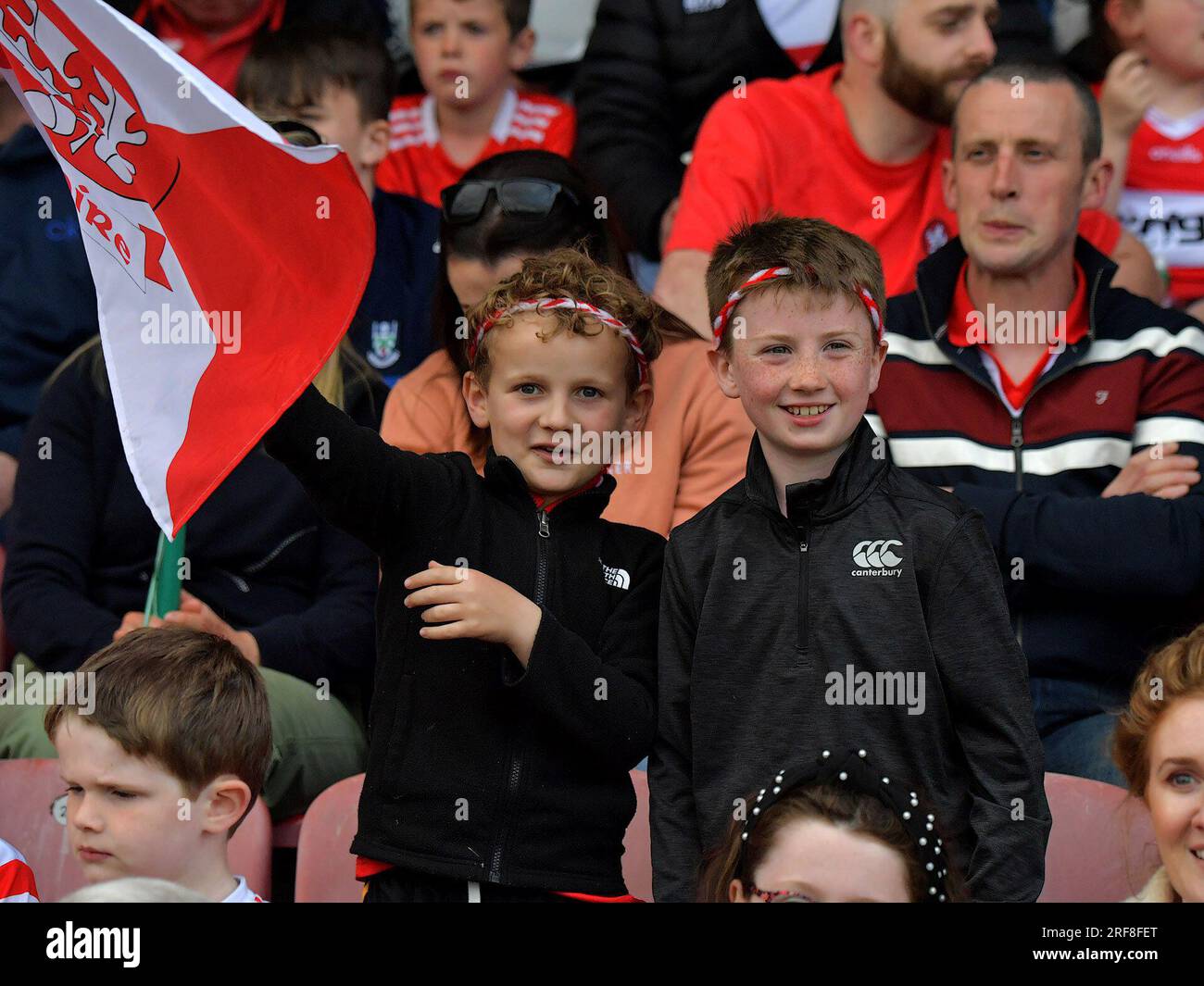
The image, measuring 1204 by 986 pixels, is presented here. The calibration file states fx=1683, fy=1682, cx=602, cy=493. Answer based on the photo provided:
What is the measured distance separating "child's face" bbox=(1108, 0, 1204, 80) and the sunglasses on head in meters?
1.98

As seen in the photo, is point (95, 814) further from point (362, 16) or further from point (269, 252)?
point (362, 16)

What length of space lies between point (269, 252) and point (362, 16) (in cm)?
284

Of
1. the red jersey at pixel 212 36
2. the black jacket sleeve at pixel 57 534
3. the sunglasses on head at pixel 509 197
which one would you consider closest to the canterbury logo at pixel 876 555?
the sunglasses on head at pixel 509 197

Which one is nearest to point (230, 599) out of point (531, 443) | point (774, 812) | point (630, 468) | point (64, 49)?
point (630, 468)

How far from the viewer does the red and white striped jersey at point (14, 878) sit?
8.34 ft

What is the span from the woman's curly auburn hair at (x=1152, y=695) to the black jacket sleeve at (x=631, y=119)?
228 centimetres

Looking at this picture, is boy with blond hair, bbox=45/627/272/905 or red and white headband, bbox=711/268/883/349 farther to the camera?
red and white headband, bbox=711/268/883/349

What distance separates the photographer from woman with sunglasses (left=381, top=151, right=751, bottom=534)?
3.16m

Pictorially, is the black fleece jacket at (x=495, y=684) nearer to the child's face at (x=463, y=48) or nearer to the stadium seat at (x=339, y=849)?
the stadium seat at (x=339, y=849)

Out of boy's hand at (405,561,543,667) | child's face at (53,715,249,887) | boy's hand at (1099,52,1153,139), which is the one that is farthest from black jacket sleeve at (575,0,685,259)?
child's face at (53,715,249,887)

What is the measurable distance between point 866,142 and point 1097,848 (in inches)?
81.8

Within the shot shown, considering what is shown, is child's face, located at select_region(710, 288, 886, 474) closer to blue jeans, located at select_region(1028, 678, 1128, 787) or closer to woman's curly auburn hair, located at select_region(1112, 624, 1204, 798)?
woman's curly auburn hair, located at select_region(1112, 624, 1204, 798)

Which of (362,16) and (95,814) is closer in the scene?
(95,814)

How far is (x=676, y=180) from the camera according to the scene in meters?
4.59
